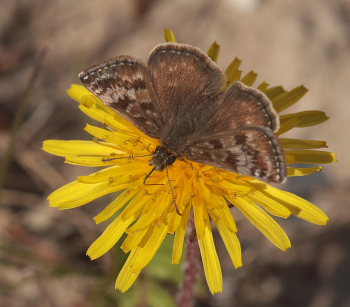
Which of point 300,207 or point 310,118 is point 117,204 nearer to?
point 300,207

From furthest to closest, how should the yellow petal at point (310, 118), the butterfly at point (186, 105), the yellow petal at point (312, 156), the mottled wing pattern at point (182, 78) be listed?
the yellow petal at point (310, 118), the mottled wing pattern at point (182, 78), the yellow petal at point (312, 156), the butterfly at point (186, 105)

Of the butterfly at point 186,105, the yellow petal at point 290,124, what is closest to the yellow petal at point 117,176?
the butterfly at point 186,105

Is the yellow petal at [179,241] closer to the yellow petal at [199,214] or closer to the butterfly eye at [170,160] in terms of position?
the yellow petal at [199,214]

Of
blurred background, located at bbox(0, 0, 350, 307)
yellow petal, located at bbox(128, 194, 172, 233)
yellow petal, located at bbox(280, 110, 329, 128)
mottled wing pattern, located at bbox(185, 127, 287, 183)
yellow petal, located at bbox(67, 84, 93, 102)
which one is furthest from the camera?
blurred background, located at bbox(0, 0, 350, 307)

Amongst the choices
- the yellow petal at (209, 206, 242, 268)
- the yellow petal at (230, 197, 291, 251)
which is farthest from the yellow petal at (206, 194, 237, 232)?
the yellow petal at (230, 197, 291, 251)

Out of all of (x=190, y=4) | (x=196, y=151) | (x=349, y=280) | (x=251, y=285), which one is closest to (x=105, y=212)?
(x=196, y=151)

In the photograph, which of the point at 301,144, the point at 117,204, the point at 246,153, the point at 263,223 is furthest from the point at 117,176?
the point at 301,144

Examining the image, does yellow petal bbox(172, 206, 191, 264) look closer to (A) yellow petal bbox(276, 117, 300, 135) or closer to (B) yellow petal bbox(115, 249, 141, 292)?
(B) yellow petal bbox(115, 249, 141, 292)
